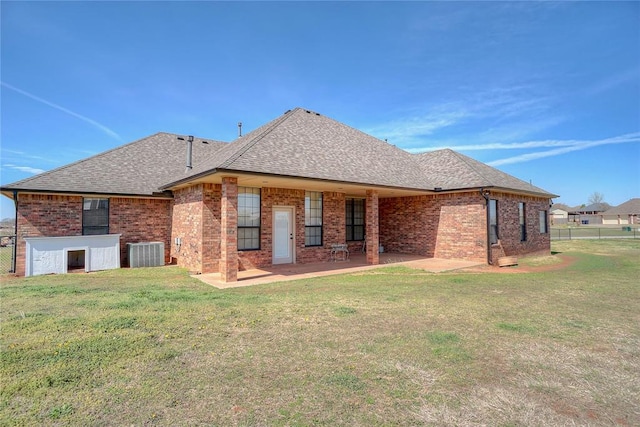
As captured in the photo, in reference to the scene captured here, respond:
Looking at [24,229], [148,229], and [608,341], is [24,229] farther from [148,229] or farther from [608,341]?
[608,341]

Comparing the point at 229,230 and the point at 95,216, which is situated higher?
the point at 95,216

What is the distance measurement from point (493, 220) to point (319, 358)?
13.1 meters

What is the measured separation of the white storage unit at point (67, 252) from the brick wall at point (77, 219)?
2.52 ft

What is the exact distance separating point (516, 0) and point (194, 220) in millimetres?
13210

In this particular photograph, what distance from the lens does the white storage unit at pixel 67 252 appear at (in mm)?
11312

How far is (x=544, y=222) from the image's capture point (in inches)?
755

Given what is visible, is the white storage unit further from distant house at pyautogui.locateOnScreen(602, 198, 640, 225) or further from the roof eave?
distant house at pyautogui.locateOnScreen(602, 198, 640, 225)

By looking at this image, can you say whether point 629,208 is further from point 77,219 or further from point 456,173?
point 77,219

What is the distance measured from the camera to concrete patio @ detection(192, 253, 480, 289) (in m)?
10.0

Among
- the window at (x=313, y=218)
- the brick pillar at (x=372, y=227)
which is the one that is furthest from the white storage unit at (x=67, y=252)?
the brick pillar at (x=372, y=227)

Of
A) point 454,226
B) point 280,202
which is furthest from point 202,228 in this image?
point 454,226

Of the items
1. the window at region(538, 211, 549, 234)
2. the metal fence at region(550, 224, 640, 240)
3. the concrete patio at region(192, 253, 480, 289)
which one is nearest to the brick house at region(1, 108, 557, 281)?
the concrete patio at region(192, 253, 480, 289)

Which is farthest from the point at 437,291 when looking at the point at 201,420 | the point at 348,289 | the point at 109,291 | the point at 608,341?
the point at 109,291

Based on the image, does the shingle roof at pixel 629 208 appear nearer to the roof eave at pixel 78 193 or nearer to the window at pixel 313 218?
the window at pixel 313 218
